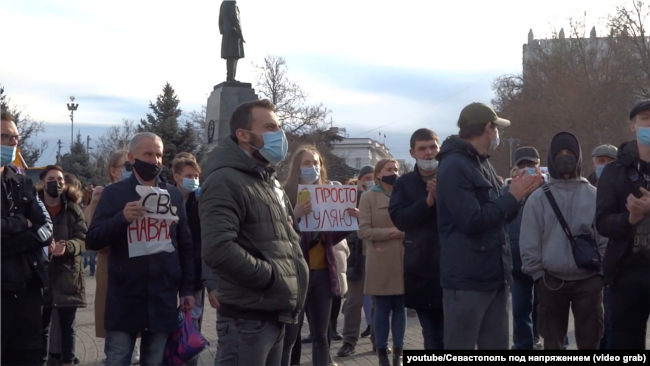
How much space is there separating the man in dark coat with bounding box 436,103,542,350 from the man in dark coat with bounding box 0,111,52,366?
3056mm

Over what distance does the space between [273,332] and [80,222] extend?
457 cm

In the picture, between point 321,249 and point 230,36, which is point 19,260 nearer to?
point 321,249

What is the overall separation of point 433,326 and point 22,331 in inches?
124

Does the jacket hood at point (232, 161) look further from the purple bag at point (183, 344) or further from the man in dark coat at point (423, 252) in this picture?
the man in dark coat at point (423, 252)

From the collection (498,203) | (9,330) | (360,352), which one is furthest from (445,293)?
(360,352)

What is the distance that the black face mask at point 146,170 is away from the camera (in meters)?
6.02

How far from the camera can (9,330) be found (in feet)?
19.3

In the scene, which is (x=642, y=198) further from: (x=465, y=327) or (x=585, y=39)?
(x=585, y=39)

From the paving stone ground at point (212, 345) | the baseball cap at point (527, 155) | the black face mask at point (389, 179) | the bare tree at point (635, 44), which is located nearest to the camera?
the baseball cap at point (527, 155)

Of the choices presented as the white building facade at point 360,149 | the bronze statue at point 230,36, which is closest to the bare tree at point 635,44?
the bronze statue at point 230,36

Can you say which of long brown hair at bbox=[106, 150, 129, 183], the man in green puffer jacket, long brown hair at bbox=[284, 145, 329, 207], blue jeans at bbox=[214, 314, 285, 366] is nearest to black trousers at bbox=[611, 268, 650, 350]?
the man in green puffer jacket

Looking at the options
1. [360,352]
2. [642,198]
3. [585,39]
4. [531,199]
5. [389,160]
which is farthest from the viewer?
[585,39]

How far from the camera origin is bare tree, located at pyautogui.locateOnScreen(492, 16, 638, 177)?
151 ft

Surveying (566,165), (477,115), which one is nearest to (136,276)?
(477,115)
